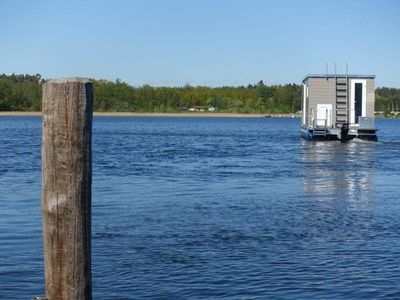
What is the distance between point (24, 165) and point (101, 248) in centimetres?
2179

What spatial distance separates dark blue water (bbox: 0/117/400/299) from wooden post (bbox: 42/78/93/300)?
18.3ft

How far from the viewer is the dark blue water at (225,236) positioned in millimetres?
11594

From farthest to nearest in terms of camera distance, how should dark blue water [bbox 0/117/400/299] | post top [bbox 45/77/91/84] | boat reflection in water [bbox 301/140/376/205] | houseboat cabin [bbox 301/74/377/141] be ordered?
houseboat cabin [bbox 301/74/377/141] → boat reflection in water [bbox 301/140/376/205] → dark blue water [bbox 0/117/400/299] → post top [bbox 45/77/91/84]

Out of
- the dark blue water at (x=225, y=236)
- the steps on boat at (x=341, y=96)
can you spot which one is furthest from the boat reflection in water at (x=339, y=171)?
the steps on boat at (x=341, y=96)

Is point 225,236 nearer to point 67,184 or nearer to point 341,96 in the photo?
point 67,184

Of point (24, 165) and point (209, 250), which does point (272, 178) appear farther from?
point (209, 250)

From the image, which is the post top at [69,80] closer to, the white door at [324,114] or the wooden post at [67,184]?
the wooden post at [67,184]

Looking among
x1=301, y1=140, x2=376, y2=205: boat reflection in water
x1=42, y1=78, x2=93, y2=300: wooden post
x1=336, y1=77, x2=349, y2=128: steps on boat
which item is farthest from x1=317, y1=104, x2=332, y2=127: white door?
x1=42, y1=78, x2=93, y2=300: wooden post

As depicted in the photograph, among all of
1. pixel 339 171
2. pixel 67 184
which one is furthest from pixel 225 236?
pixel 339 171

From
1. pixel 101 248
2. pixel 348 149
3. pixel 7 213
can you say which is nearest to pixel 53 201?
pixel 101 248

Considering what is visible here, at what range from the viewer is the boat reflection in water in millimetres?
24297

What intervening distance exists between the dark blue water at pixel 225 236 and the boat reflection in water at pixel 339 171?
3.7 inches

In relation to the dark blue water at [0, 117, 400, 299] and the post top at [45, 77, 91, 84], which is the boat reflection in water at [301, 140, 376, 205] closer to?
the dark blue water at [0, 117, 400, 299]

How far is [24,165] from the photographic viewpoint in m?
35.1
